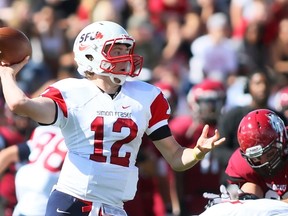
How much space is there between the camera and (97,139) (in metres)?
6.33

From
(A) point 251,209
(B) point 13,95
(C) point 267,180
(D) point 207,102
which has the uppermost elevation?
(B) point 13,95

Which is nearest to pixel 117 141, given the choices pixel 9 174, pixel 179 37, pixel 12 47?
pixel 12 47

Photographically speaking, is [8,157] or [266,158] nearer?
[266,158]

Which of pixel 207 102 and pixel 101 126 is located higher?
pixel 101 126

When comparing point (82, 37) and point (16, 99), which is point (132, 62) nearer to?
point (82, 37)

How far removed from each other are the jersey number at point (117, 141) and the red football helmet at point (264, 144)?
0.62m

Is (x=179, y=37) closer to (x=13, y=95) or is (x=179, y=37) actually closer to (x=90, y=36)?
(x=90, y=36)

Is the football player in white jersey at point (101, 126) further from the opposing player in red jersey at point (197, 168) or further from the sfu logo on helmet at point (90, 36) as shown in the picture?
the opposing player in red jersey at point (197, 168)

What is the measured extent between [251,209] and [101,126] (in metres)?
1.24

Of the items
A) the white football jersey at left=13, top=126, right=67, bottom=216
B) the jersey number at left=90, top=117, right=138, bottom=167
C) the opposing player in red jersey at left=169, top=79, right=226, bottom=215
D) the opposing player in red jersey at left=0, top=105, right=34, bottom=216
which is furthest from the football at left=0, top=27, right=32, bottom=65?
the opposing player in red jersey at left=169, top=79, right=226, bottom=215

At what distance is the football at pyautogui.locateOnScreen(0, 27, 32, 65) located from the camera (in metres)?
6.30

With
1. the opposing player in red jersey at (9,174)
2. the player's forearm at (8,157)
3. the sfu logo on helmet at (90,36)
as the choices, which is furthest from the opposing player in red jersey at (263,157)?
the opposing player in red jersey at (9,174)

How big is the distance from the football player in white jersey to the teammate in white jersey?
77.0 inches

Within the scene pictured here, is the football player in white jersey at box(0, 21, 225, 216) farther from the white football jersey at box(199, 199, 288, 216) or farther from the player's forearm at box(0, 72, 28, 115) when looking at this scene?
the white football jersey at box(199, 199, 288, 216)
